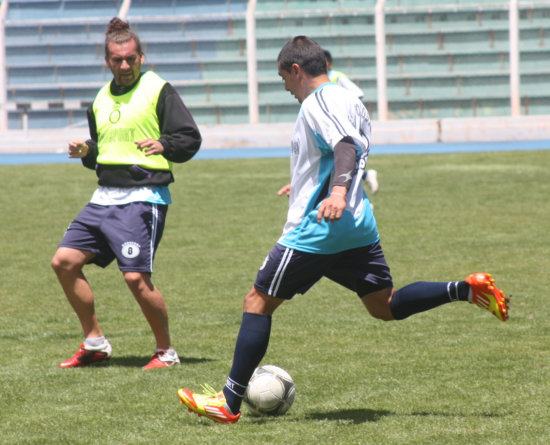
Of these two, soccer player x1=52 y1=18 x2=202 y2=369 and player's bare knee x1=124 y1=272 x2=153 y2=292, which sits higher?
soccer player x1=52 y1=18 x2=202 y2=369

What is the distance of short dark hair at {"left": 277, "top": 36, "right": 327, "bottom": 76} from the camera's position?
4.71 meters

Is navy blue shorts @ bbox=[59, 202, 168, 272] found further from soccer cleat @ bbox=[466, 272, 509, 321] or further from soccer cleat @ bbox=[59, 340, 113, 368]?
soccer cleat @ bbox=[466, 272, 509, 321]

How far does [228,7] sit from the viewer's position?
33.8 metres

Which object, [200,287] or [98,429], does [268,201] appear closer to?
[200,287]

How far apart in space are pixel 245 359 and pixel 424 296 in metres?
0.94

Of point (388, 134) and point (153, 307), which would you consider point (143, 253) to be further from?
point (388, 134)

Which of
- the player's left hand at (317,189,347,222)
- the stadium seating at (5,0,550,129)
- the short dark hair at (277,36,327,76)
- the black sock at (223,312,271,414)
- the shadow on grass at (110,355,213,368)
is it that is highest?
the stadium seating at (5,0,550,129)

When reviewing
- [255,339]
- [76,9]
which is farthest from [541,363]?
[76,9]

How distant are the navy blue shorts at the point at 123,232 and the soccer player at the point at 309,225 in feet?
4.37

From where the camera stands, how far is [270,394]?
486 cm

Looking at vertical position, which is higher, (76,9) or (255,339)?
(76,9)

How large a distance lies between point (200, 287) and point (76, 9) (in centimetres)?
2863

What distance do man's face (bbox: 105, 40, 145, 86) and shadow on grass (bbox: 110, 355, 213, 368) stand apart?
1.69 metres

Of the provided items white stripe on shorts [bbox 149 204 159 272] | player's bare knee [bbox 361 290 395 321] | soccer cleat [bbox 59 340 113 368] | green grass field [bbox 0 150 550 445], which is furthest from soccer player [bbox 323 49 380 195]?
player's bare knee [bbox 361 290 395 321]
